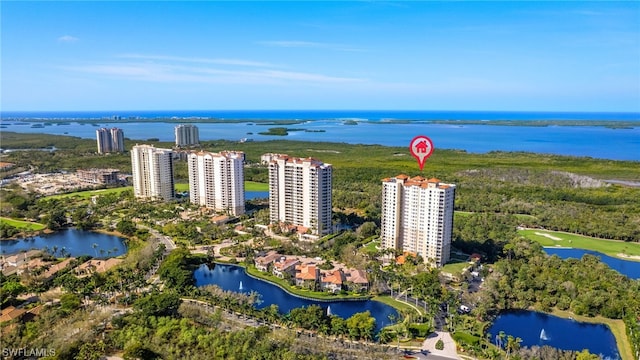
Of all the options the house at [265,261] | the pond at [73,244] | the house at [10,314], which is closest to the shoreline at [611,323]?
the house at [265,261]

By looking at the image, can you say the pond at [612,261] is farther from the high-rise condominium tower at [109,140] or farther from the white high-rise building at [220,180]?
the high-rise condominium tower at [109,140]

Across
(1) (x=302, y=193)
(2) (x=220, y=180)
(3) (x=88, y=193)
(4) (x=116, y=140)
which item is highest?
(4) (x=116, y=140)

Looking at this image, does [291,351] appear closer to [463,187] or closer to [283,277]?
[283,277]

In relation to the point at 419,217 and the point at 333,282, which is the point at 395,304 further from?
the point at 419,217

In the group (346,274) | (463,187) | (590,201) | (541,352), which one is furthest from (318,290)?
(590,201)

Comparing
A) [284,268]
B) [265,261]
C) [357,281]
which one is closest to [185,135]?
[265,261]
